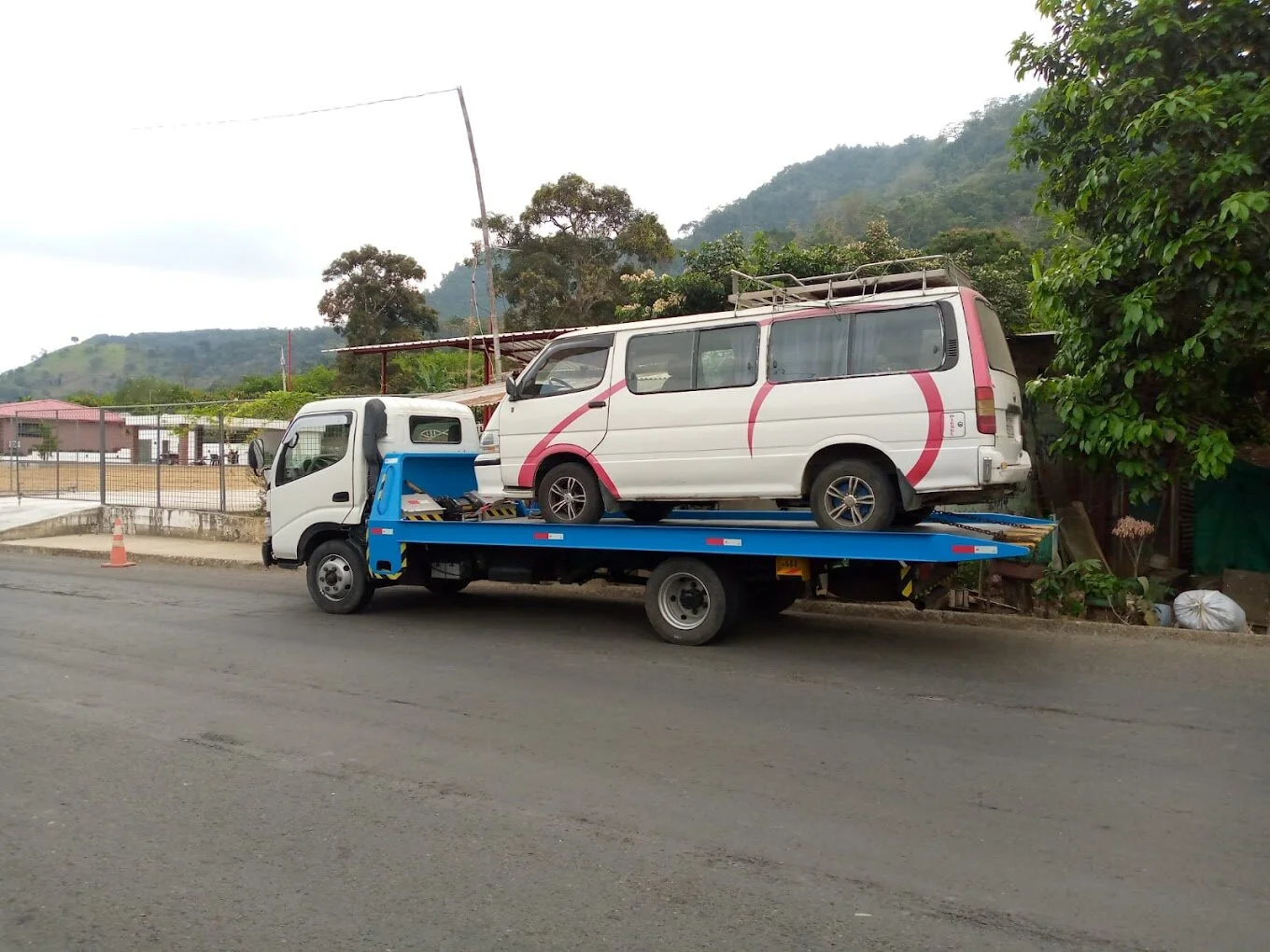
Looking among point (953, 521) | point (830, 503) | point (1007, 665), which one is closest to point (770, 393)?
point (830, 503)

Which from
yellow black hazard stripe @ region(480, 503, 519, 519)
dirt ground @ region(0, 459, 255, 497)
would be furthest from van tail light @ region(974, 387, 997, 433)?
dirt ground @ region(0, 459, 255, 497)

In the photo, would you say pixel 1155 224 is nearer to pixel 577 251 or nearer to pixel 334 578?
pixel 334 578

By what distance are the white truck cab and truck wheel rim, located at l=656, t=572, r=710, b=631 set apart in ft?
10.8

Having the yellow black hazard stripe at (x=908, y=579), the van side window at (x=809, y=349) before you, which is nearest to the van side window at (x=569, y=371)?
the van side window at (x=809, y=349)

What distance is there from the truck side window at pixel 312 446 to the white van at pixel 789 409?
2.06 m

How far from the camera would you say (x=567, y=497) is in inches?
355

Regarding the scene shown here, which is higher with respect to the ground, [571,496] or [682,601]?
[571,496]

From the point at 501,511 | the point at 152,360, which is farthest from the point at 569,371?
the point at 152,360

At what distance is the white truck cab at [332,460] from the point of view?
1026 cm

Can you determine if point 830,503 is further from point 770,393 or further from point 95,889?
point 95,889

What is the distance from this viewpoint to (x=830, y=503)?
25.6 feet

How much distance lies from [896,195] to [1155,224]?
79542 millimetres

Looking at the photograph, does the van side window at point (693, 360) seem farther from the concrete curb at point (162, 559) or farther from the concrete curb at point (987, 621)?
the concrete curb at point (162, 559)

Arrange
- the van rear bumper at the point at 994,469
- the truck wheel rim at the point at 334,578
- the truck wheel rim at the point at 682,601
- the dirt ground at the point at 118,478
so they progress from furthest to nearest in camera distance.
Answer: the dirt ground at the point at 118,478 → the truck wheel rim at the point at 334,578 → the truck wheel rim at the point at 682,601 → the van rear bumper at the point at 994,469
